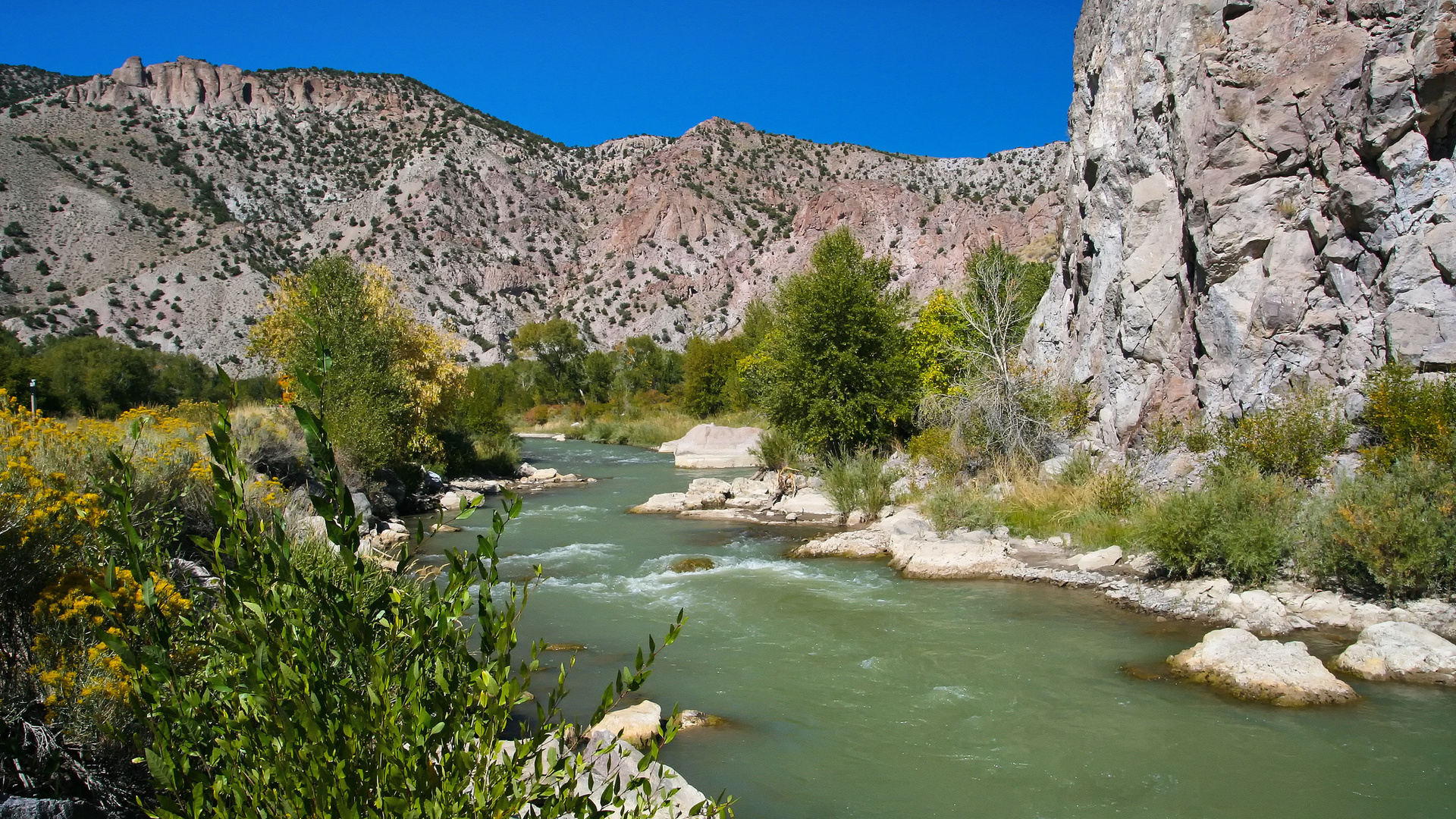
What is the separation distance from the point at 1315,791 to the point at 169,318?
65260 mm

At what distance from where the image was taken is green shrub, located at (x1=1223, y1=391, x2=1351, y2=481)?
40.6 ft

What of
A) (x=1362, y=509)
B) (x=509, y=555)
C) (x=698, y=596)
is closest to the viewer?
(x=1362, y=509)

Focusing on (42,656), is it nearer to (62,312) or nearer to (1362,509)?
(1362,509)

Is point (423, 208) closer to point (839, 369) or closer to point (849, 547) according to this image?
point (839, 369)

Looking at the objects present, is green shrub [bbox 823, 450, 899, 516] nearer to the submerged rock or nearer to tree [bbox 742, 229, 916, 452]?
tree [bbox 742, 229, 916, 452]

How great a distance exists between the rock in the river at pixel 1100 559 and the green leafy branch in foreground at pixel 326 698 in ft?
38.1

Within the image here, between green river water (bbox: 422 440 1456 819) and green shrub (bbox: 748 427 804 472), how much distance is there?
9.89 metres

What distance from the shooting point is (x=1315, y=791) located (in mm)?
6102

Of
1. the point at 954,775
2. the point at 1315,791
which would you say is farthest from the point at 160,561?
the point at 1315,791

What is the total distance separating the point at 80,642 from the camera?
4.44 m

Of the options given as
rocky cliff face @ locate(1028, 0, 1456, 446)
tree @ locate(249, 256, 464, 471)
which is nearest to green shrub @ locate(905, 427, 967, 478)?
rocky cliff face @ locate(1028, 0, 1456, 446)

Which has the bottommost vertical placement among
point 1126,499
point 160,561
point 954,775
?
point 954,775

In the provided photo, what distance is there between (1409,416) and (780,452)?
14.8m

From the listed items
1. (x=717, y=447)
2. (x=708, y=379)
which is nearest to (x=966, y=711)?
(x=717, y=447)
